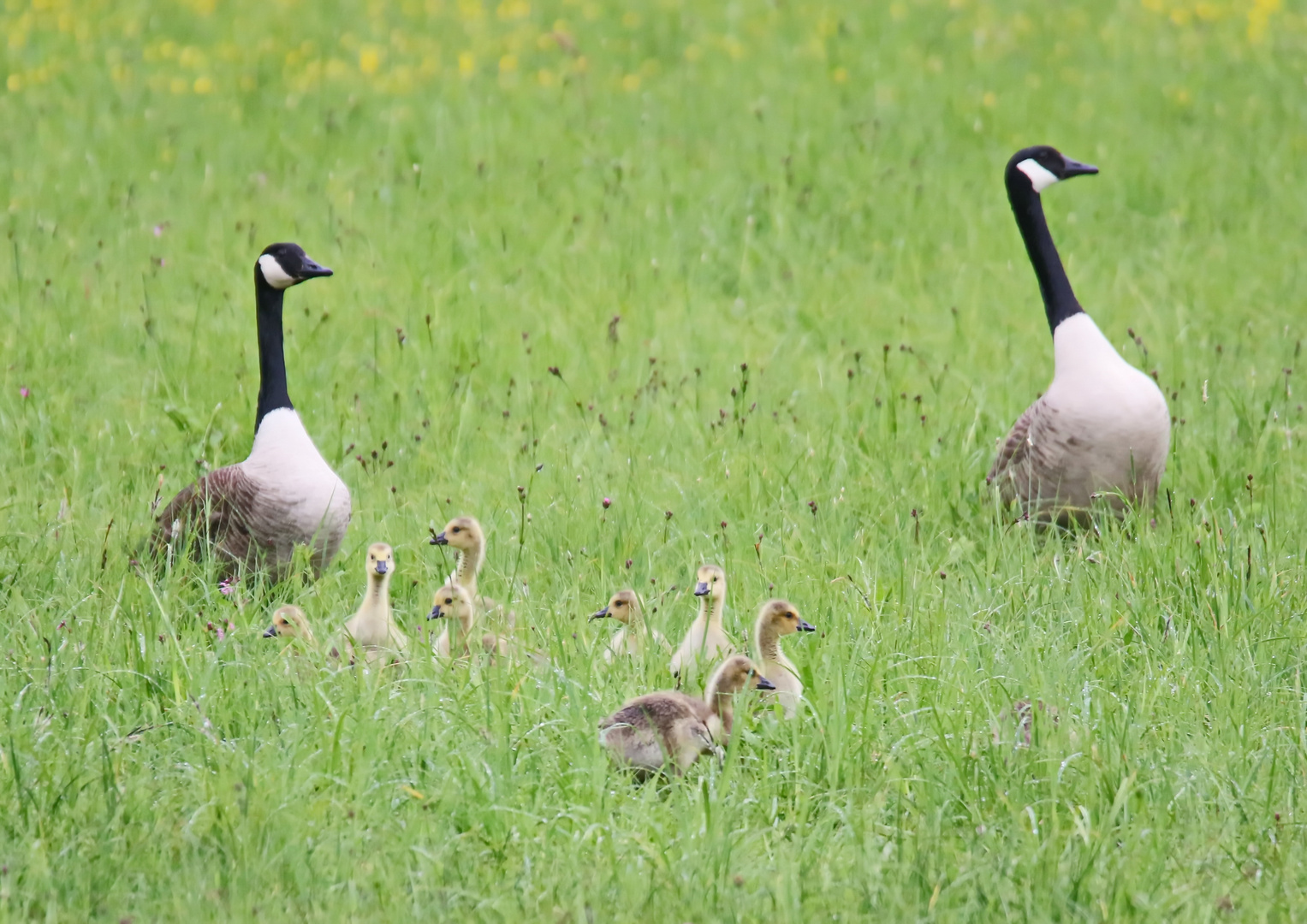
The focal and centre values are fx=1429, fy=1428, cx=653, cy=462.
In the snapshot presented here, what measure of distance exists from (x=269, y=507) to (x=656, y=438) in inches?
94.7

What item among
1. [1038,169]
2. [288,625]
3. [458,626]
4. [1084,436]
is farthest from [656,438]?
[288,625]

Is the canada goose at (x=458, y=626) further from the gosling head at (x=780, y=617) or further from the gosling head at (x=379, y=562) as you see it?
the gosling head at (x=780, y=617)

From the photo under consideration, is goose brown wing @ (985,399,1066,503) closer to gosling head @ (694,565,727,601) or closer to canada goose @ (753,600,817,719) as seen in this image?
gosling head @ (694,565,727,601)

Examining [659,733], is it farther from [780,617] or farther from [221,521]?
[221,521]

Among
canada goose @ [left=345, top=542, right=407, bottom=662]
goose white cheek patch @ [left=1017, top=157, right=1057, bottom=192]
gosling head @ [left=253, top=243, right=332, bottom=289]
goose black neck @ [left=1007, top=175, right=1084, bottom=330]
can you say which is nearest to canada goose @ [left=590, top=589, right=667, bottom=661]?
canada goose @ [left=345, top=542, right=407, bottom=662]

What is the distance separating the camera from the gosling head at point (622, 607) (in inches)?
203

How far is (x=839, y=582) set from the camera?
570 centimetres

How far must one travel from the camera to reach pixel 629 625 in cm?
525

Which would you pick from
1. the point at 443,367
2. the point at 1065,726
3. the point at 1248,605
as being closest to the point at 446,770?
the point at 1065,726

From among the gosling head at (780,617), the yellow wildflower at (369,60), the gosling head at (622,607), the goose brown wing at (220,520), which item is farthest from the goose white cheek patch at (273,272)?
the yellow wildflower at (369,60)

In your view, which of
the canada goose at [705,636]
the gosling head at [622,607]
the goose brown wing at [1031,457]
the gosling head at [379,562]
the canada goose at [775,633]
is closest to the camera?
the canada goose at [775,633]

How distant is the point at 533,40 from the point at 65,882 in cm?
1191

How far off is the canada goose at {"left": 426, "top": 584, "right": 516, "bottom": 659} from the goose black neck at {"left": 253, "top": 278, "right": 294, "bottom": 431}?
5.06 feet

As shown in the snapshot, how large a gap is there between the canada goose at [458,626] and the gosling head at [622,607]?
0.39 metres
